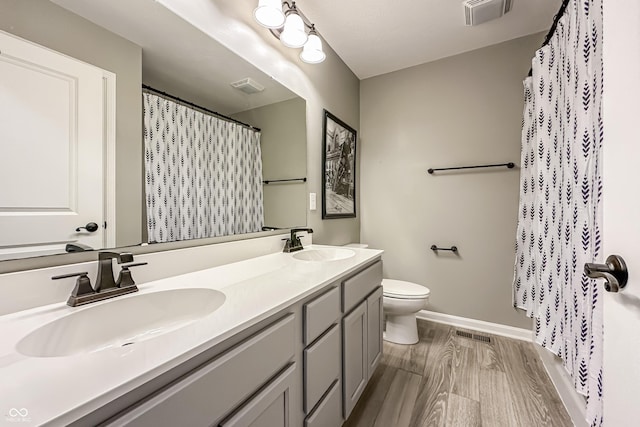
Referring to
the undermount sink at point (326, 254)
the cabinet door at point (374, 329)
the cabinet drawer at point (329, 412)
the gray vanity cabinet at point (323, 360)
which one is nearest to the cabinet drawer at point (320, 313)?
the gray vanity cabinet at point (323, 360)

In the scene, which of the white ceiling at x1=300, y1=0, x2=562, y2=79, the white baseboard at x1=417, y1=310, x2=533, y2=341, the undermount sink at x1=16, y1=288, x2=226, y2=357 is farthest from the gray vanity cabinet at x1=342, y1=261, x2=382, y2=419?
the white ceiling at x1=300, y1=0, x2=562, y2=79

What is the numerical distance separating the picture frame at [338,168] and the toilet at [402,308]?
0.77 meters

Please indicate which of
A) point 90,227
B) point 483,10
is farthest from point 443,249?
point 90,227

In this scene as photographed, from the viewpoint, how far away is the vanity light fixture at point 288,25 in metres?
1.28

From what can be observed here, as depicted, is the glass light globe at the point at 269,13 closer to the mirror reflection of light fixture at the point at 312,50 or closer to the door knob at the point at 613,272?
the mirror reflection of light fixture at the point at 312,50

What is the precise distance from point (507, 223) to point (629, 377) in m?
1.88

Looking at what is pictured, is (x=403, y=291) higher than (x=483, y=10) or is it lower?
lower

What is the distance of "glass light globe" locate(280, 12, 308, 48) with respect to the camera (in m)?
1.43

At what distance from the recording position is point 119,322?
742 mm

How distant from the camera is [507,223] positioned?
2.08m

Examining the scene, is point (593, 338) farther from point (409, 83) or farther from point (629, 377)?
point (409, 83)

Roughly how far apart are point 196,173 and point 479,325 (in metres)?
2.50

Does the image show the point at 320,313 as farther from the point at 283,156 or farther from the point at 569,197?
the point at 569,197

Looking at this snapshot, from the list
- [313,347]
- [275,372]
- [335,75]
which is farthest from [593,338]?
[335,75]
